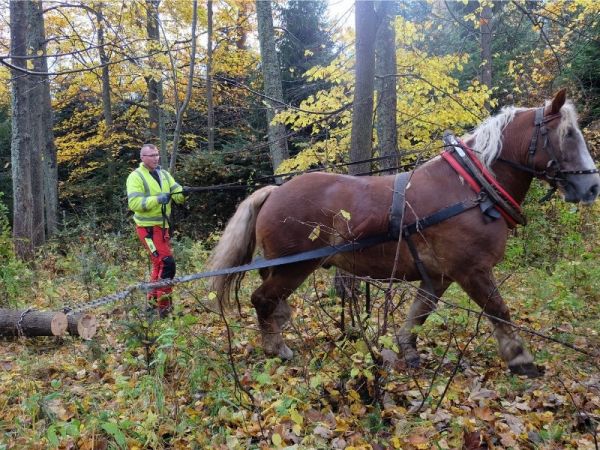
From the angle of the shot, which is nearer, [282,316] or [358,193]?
[358,193]

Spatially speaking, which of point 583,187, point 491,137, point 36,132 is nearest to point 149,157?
point 491,137

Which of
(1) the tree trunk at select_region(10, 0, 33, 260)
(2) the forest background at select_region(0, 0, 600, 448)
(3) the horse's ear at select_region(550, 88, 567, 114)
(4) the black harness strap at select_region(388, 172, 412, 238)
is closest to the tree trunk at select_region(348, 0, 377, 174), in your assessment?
(2) the forest background at select_region(0, 0, 600, 448)

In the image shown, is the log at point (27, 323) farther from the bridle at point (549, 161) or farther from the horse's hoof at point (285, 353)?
the bridle at point (549, 161)

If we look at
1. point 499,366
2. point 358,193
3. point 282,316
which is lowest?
point 499,366

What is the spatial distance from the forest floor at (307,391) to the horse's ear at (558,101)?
1.82 meters

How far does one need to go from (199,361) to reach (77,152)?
18066 mm

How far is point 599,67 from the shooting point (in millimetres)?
11406

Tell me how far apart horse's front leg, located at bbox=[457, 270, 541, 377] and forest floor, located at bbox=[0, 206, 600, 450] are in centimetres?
10

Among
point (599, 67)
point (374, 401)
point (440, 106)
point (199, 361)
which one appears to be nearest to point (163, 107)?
point (440, 106)

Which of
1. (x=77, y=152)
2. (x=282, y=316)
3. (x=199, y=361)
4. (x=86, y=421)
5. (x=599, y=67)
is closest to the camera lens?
(x=86, y=421)

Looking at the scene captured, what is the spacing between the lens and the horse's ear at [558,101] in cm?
363

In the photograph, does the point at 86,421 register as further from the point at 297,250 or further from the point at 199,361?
the point at 297,250

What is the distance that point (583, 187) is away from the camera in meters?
3.72

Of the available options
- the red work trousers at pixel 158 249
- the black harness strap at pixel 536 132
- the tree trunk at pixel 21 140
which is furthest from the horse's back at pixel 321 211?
the tree trunk at pixel 21 140
